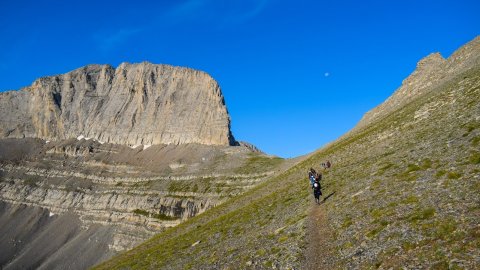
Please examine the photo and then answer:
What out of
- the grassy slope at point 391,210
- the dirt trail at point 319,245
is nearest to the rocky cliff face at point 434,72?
the grassy slope at point 391,210

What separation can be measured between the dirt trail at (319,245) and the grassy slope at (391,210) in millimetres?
558

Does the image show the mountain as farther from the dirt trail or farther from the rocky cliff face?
the rocky cliff face

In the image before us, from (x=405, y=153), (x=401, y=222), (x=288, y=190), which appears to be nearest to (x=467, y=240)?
(x=401, y=222)

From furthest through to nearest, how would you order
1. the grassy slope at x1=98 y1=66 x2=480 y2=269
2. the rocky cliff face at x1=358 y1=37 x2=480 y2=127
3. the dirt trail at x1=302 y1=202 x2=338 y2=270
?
the rocky cliff face at x1=358 y1=37 x2=480 y2=127 → the dirt trail at x1=302 y1=202 x2=338 y2=270 → the grassy slope at x1=98 y1=66 x2=480 y2=269

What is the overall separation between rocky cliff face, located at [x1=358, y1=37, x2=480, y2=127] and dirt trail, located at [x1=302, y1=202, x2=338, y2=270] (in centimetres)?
4560

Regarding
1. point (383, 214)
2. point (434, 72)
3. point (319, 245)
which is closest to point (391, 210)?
point (383, 214)

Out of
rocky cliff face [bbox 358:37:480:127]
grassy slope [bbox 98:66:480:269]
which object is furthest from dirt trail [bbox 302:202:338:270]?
rocky cliff face [bbox 358:37:480:127]

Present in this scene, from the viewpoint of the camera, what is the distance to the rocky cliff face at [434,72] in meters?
71.2

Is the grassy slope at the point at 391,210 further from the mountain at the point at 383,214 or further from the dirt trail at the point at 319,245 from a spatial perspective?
the dirt trail at the point at 319,245

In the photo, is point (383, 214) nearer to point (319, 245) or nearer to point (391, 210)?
point (391, 210)

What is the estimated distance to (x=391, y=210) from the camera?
2664 cm

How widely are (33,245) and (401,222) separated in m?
184

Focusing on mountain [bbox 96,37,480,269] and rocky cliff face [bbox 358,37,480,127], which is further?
rocky cliff face [bbox 358,37,480,127]

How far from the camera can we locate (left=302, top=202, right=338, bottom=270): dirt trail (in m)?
24.5
